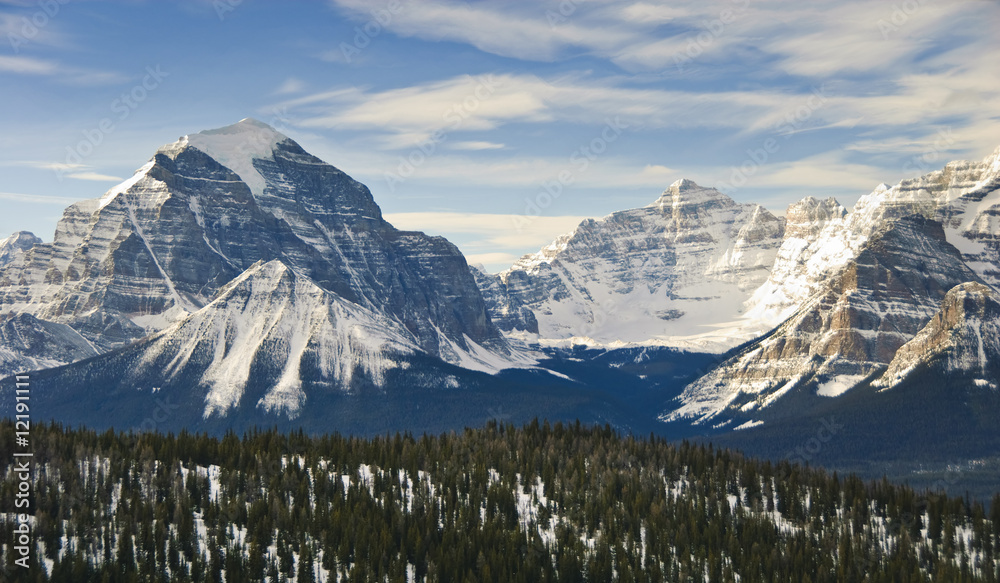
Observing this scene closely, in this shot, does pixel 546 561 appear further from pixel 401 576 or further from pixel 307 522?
pixel 307 522

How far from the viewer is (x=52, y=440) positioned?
607ft

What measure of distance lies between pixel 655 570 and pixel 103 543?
3013 inches

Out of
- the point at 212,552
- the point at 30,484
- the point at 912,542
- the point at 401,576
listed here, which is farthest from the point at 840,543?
the point at 30,484

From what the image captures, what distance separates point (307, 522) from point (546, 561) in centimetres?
3485

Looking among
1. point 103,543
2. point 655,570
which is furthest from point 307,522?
point 655,570

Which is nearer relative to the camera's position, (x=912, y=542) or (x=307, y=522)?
(x=307, y=522)

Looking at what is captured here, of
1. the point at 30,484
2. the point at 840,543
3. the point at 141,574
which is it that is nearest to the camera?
the point at 141,574

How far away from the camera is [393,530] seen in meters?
174

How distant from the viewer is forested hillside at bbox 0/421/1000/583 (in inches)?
6314

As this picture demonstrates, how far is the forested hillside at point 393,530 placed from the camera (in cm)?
16038

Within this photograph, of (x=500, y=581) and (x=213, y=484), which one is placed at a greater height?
(x=213, y=484)

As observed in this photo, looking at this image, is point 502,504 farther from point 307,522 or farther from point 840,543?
point 840,543

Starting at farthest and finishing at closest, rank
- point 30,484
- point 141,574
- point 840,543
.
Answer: point 840,543
point 30,484
point 141,574

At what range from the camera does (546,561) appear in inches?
6816
